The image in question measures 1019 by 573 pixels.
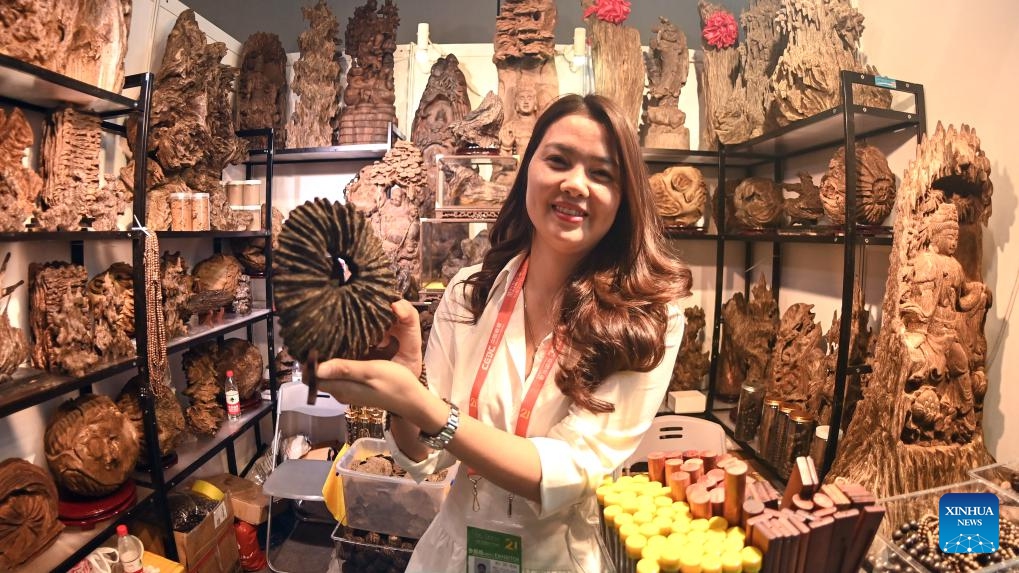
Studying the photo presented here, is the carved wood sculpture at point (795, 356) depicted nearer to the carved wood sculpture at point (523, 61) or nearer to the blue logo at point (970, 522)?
the blue logo at point (970, 522)

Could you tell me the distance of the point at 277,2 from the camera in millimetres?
3348

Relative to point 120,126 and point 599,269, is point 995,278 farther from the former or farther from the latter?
point 120,126

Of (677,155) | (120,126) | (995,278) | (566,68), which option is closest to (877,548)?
(995,278)

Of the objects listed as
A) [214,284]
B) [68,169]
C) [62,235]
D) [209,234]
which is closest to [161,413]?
[214,284]

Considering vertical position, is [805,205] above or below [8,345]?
above

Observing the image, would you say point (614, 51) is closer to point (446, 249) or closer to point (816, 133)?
point (816, 133)

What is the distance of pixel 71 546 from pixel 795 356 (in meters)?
3.19

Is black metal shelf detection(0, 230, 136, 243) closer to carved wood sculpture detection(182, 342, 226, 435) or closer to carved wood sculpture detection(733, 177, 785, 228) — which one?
carved wood sculpture detection(182, 342, 226, 435)

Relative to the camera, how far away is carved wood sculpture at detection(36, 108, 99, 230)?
1.88 metres

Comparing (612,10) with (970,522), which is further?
(612,10)

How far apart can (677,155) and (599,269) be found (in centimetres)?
233

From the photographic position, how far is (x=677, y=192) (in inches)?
121

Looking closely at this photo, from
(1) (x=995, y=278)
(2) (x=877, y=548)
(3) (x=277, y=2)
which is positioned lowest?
(2) (x=877, y=548)

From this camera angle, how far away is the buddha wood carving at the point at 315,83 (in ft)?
10.6
